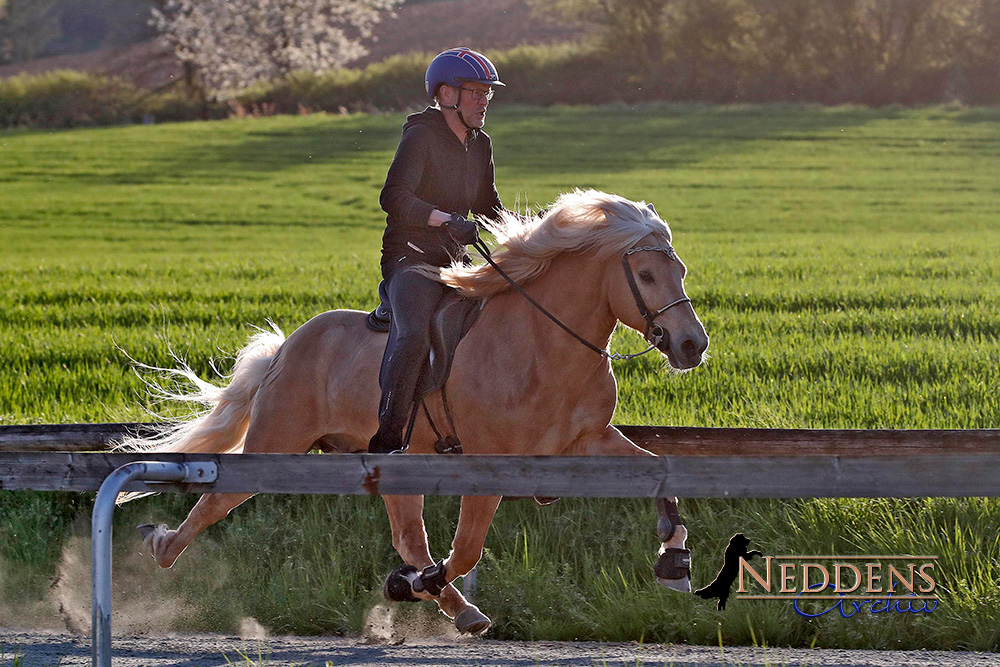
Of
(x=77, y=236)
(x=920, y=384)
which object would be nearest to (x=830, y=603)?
(x=920, y=384)

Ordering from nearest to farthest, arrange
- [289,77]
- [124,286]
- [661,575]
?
[661,575], [124,286], [289,77]

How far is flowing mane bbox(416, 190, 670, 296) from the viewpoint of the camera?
4898mm

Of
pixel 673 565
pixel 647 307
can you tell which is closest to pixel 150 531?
pixel 673 565

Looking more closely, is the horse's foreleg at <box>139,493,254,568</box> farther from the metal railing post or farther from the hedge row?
the hedge row

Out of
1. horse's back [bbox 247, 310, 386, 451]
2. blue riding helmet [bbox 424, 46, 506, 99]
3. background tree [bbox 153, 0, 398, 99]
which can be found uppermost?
background tree [bbox 153, 0, 398, 99]

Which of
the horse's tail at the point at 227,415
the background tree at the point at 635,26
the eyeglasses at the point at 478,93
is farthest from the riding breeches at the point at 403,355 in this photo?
the background tree at the point at 635,26

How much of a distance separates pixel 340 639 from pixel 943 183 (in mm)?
26981

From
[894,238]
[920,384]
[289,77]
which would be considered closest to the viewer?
[920,384]

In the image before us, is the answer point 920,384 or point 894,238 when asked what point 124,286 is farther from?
point 894,238

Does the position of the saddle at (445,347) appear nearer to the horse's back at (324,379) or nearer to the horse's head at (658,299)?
the horse's back at (324,379)

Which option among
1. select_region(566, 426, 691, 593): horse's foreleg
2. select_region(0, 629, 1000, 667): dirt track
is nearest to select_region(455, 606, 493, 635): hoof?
select_region(0, 629, 1000, 667): dirt track

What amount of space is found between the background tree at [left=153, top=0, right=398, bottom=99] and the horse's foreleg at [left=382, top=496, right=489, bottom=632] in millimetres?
48215

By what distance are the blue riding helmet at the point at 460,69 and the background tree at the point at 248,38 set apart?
48279mm

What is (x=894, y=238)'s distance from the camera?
21.1 m
